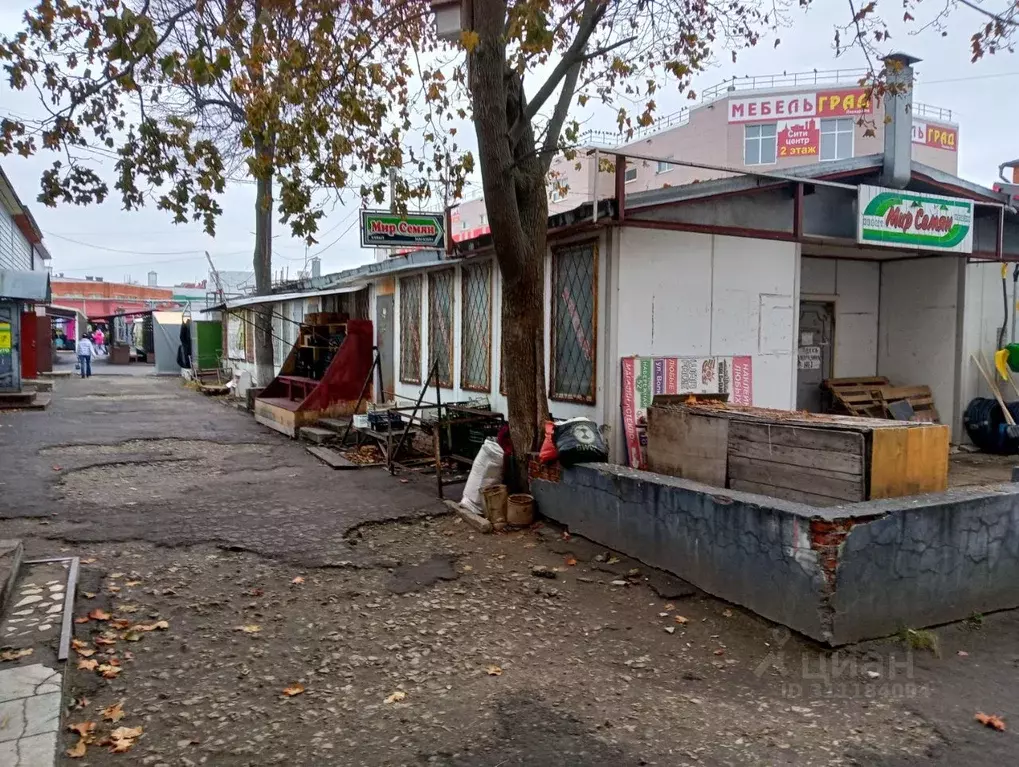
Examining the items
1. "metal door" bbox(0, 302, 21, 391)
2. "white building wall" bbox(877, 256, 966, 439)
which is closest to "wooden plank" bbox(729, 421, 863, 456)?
"white building wall" bbox(877, 256, 966, 439)

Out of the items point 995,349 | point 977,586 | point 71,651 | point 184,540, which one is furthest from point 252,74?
point 995,349

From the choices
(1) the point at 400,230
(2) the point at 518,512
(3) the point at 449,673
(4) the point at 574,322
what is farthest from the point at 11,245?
(3) the point at 449,673

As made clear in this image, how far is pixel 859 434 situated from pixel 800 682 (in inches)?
70.4

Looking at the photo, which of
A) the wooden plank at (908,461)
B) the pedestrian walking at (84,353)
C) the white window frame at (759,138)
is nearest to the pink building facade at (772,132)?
the white window frame at (759,138)

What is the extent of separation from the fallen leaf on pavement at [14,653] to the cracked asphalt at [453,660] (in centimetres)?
28

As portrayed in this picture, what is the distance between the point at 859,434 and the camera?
5074mm

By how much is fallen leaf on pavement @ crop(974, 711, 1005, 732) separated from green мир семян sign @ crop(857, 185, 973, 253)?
5691 mm

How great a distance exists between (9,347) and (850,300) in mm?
16131

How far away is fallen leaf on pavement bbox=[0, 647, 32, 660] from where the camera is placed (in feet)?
12.9

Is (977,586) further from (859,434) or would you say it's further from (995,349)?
(995,349)

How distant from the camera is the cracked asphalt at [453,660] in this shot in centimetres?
346

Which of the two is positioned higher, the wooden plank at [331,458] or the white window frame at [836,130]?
the white window frame at [836,130]

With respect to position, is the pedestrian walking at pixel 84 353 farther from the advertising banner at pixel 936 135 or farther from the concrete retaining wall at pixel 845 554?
the advertising banner at pixel 936 135

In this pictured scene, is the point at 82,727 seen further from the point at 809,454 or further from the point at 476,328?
the point at 476,328
